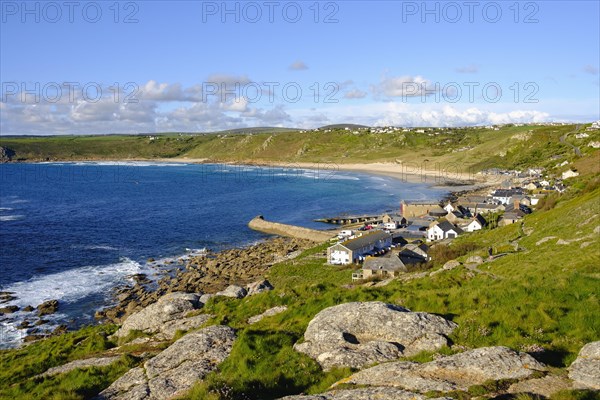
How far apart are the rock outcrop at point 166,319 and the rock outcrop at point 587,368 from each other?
15.0m

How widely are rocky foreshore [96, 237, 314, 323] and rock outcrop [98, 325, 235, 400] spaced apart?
104 feet

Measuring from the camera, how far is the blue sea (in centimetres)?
5581

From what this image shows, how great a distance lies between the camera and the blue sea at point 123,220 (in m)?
55.8

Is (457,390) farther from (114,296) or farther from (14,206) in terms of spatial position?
(14,206)

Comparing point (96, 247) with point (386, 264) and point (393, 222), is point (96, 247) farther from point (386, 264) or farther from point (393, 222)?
point (393, 222)

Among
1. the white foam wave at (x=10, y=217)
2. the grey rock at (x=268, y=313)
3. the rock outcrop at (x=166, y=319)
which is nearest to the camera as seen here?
the grey rock at (x=268, y=313)

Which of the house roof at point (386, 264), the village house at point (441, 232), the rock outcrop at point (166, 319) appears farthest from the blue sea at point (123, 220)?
the village house at point (441, 232)

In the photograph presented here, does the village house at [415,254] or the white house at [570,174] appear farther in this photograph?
the white house at [570,174]

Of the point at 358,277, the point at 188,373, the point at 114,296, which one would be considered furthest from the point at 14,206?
the point at 188,373

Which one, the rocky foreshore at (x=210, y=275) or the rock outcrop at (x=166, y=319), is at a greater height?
the rock outcrop at (x=166, y=319)

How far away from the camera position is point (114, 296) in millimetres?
52219

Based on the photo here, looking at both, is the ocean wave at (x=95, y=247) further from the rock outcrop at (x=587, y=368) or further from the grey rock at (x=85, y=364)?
the rock outcrop at (x=587, y=368)

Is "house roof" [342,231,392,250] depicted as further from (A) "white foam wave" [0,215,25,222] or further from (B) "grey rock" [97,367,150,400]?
(A) "white foam wave" [0,215,25,222]

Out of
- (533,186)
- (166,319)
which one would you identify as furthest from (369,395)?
(533,186)
